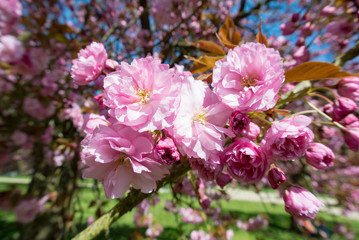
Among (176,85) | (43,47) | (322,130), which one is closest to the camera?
(176,85)

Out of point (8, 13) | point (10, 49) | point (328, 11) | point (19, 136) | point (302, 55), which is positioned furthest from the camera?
point (19, 136)

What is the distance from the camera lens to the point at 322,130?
920 mm

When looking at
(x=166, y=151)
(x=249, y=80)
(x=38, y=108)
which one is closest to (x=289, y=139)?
(x=249, y=80)

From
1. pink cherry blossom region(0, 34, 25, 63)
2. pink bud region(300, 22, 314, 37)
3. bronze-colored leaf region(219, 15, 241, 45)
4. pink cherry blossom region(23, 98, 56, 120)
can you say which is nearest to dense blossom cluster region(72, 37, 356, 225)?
bronze-colored leaf region(219, 15, 241, 45)

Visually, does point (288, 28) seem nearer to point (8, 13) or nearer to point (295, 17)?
point (295, 17)

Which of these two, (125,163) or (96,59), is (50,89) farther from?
(125,163)

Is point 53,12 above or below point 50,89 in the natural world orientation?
above

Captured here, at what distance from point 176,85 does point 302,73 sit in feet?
1.23

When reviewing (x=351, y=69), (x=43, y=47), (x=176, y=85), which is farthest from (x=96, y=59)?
(x=351, y=69)

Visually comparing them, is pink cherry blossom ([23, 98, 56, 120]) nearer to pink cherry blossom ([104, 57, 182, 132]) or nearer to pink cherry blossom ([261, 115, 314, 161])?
pink cherry blossom ([104, 57, 182, 132])

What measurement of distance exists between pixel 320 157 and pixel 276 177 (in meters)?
0.15

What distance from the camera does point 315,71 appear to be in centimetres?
58

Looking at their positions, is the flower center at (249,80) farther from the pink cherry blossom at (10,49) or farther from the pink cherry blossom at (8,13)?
the pink cherry blossom at (8,13)

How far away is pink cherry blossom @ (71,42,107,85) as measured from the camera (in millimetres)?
687
